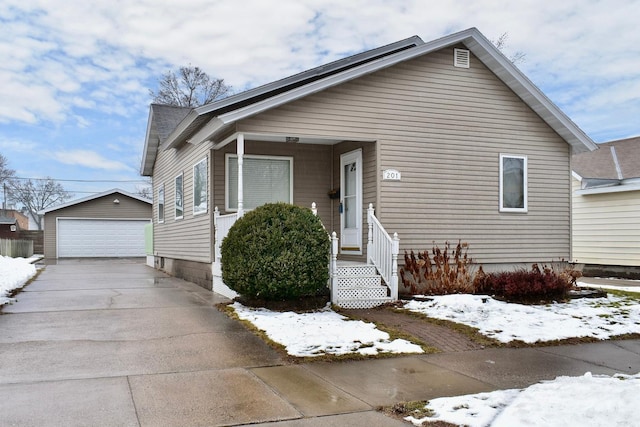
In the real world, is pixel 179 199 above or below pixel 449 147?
below

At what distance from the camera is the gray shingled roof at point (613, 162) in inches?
727

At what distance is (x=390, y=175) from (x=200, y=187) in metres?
4.44

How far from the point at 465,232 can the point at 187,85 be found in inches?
1084

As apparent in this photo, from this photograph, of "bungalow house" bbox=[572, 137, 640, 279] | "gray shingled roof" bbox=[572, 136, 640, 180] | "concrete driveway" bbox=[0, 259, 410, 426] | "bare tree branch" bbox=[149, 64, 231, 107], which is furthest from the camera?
"bare tree branch" bbox=[149, 64, 231, 107]

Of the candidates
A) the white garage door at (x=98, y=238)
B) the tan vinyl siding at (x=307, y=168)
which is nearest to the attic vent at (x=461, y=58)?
the tan vinyl siding at (x=307, y=168)

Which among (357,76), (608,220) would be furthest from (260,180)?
(608,220)

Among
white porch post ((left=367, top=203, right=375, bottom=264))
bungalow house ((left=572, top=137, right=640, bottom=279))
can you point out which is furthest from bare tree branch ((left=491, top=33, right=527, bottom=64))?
white porch post ((left=367, top=203, right=375, bottom=264))

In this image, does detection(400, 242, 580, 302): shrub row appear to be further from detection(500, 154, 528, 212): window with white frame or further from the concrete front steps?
detection(500, 154, 528, 212): window with white frame

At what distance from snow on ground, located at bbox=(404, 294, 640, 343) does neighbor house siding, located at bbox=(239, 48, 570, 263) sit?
2108 millimetres

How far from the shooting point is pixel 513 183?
479 inches

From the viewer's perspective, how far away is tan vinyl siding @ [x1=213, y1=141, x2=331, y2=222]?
472 inches

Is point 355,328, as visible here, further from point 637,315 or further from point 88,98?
point 88,98

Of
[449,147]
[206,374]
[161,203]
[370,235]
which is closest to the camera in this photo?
[206,374]

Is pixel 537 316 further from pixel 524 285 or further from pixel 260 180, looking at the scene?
pixel 260 180
